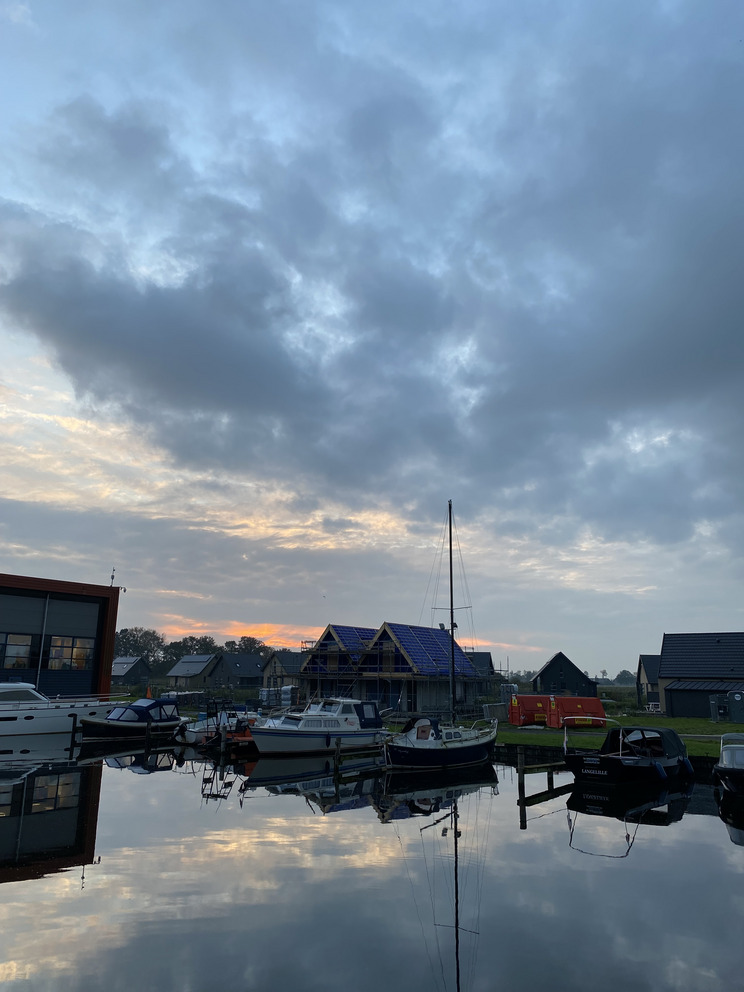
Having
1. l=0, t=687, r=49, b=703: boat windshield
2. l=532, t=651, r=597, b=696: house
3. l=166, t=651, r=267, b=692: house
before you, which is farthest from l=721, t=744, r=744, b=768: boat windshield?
l=166, t=651, r=267, b=692: house

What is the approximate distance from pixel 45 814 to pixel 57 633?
111 feet

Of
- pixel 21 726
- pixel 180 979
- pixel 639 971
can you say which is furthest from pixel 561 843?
pixel 21 726

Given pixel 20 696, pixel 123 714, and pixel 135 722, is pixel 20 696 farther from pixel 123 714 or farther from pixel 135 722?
pixel 135 722

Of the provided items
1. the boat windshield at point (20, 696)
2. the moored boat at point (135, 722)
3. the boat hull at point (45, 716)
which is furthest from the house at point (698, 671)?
the boat windshield at point (20, 696)

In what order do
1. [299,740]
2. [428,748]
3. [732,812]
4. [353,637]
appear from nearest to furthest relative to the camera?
[732,812] → [428,748] → [299,740] → [353,637]

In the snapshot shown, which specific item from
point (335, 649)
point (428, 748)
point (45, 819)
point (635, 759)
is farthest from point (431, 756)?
point (335, 649)

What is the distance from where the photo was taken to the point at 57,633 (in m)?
51.7

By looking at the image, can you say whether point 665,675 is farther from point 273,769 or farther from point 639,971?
point 639,971

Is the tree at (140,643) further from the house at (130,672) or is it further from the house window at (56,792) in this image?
the house window at (56,792)

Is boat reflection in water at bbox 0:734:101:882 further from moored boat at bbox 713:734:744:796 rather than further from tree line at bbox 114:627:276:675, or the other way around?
tree line at bbox 114:627:276:675

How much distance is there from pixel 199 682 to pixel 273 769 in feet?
262

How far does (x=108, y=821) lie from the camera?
21.2m

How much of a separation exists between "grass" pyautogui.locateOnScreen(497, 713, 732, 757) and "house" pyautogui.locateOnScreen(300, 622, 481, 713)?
12.1 metres

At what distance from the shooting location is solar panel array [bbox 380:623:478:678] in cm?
5947
